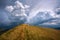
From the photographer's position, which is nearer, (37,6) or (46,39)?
(46,39)

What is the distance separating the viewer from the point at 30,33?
3473 mm

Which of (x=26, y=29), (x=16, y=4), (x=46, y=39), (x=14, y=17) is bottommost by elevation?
(x=46, y=39)

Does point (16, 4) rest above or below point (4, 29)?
above

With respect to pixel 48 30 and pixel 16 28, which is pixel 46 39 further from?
pixel 16 28

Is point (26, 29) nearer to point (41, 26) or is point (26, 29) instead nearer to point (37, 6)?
point (41, 26)

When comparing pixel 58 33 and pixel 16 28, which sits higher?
pixel 16 28

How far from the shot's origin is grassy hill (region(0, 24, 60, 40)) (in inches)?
135

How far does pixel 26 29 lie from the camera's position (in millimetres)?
3523

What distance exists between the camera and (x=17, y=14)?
3658mm

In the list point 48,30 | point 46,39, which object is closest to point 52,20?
point 48,30

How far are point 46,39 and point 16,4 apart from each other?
1.17 metres

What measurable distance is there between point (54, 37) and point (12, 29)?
1051 mm

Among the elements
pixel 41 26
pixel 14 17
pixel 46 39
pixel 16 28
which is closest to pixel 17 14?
pixel 14 17

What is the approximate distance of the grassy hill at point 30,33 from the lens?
3439 millimetres
